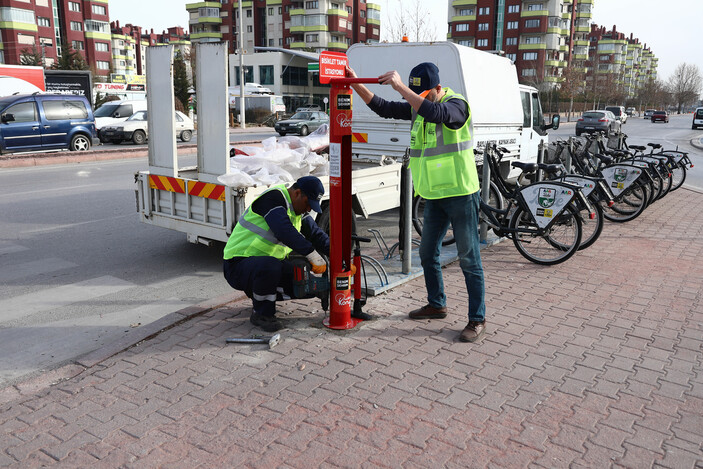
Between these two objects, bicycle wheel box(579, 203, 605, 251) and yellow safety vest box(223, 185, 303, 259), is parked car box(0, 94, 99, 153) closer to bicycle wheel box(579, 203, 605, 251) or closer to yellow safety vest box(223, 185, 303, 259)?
yellow safety vest box(223, 185, 303, 259)

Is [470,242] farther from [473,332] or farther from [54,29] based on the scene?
[54,29]

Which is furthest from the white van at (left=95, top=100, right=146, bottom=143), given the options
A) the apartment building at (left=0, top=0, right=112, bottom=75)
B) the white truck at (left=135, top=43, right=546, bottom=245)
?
the apartment building at (left=0, top=0, right=112, bottom=75)

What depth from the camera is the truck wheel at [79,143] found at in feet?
63.1

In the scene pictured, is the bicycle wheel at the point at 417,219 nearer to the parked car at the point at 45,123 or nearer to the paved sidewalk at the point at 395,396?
the paved sidewalk at the point at 395,396

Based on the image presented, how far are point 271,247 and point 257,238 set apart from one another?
0.13m

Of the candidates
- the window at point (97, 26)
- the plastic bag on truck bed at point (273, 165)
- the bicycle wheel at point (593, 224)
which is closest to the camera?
the plastic bag on truck bed at point (273, 165)

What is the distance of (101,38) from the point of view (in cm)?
8650

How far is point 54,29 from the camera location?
76375 millimetres

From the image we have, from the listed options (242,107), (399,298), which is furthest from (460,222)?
(242,107)

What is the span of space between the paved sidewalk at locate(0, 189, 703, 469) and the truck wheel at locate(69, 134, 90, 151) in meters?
16.5

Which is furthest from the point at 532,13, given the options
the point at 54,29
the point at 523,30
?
the point at 54,29

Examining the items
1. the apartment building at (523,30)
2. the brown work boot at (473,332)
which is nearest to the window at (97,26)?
the apartment building at (523,30)

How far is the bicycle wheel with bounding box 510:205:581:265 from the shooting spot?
659 cm

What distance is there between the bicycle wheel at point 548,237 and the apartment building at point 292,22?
7573 cm
